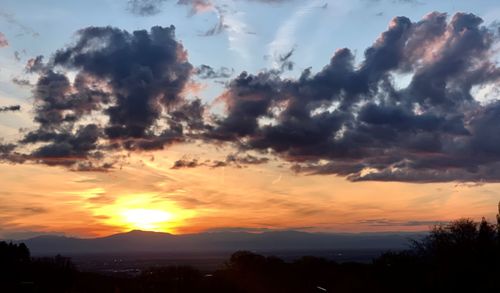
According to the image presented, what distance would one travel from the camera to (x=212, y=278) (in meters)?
65.6

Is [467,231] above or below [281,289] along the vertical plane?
above

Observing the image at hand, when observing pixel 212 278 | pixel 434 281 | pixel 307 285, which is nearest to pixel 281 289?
pixel 307 285

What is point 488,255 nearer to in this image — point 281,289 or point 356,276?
point 356,276

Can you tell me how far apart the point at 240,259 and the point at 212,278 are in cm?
1107

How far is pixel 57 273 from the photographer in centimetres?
6606

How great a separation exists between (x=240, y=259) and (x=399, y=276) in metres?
27.4

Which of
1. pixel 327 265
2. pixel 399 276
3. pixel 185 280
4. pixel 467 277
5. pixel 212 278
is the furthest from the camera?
pixel 327 265

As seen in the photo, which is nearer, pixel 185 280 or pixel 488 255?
pixel 488 255

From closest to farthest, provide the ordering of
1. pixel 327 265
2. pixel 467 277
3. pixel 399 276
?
pixel 467 277
pixel 399 276
pixel 327 265

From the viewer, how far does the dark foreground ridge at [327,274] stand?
39.5 metres

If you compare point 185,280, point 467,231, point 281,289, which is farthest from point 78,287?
point 467,231

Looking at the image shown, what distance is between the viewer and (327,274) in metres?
69.1

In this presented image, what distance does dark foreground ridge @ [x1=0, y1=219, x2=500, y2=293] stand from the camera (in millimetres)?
39469

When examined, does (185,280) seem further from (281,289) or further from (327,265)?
(327,265)
